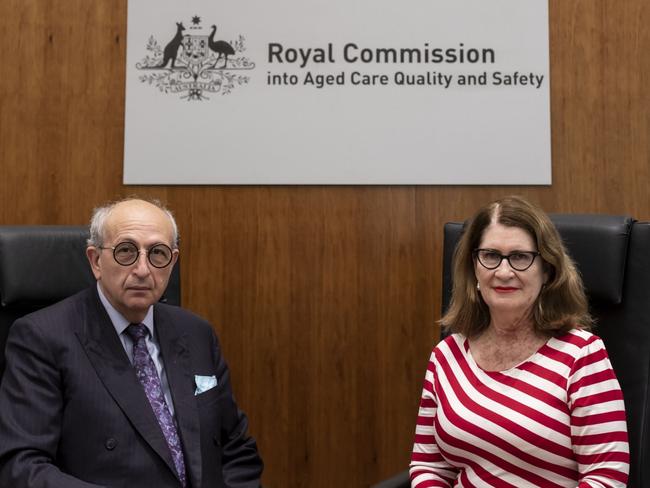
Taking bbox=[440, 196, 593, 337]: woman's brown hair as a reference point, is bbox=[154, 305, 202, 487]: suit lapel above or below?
below

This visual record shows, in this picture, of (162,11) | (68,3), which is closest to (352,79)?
(162,11)

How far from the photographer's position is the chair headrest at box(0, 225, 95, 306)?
6.03 ft

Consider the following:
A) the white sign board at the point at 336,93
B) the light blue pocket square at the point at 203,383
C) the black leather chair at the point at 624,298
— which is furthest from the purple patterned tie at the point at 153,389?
the white sign board at the point at 336,93

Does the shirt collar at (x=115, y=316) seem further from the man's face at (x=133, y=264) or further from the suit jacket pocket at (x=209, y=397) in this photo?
the suit jacket pocket at (x=209, y=397)

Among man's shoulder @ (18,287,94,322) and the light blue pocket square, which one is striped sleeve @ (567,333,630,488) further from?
man's shoulder @ (18,287,94,322)

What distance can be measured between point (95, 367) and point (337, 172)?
126cm

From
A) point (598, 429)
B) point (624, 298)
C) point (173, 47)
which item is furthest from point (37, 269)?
point (624, 298)

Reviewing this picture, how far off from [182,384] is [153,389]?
8 centimetres

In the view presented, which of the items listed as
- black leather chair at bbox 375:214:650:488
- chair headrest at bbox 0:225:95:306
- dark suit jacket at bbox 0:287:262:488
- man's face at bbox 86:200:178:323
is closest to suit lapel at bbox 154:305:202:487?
dark suit jacket at bbox 0:287:262:488

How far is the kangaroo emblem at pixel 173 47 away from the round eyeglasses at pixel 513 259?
1.54 m

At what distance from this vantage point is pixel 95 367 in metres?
1.57

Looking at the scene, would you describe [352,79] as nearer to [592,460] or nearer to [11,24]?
[11,24]

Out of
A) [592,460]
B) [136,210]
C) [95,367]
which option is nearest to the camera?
[592,460]

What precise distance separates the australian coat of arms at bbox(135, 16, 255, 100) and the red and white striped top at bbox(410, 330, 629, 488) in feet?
4.94
